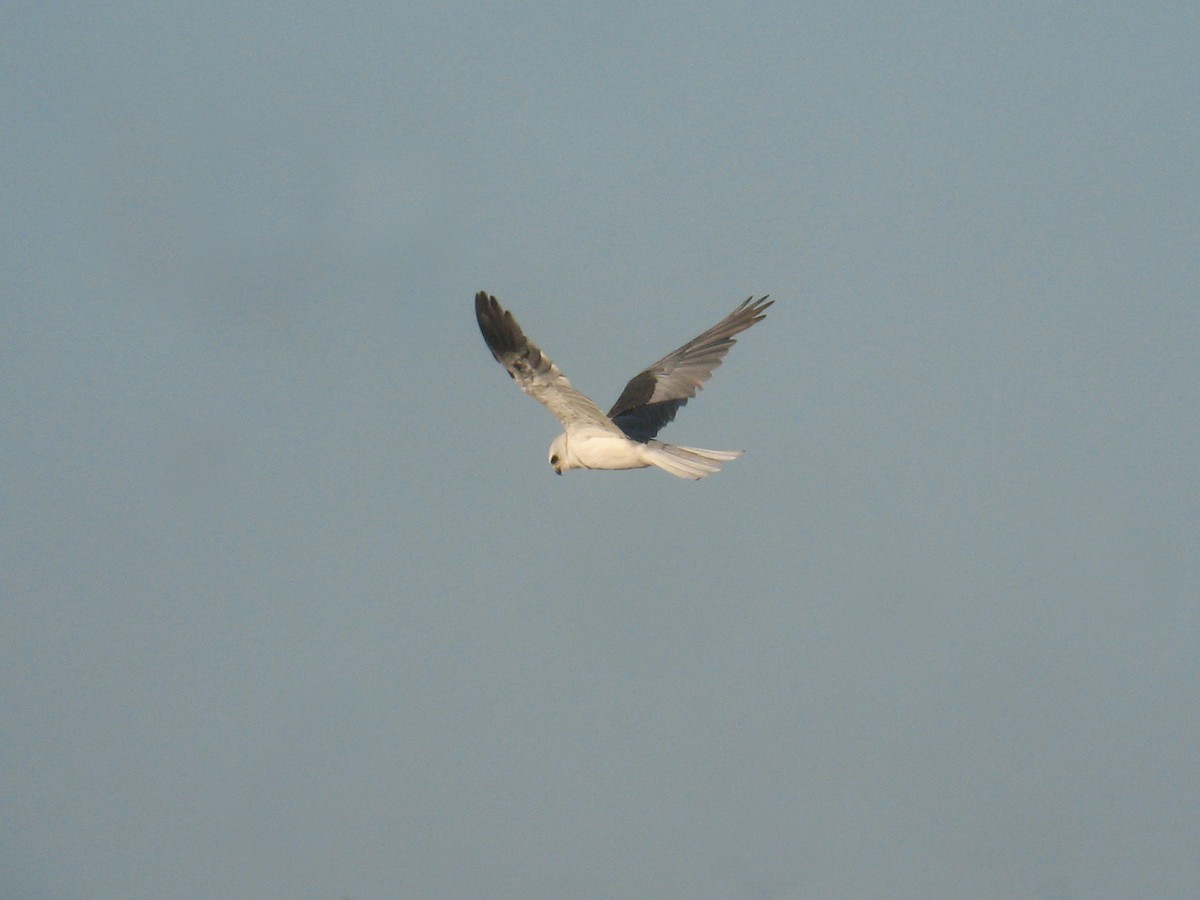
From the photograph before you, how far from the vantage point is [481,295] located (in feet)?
56.6

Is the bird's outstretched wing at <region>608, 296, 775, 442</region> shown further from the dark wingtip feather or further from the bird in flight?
the dark wingtip feather

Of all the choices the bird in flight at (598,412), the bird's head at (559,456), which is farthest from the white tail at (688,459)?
the bird's head at (559,456)

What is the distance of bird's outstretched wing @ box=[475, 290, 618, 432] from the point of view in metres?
17.5

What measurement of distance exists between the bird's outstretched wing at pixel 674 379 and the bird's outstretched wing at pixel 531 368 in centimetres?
214

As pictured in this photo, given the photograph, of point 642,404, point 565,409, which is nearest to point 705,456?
point 565,409

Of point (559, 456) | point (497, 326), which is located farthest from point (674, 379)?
point (497, 326)

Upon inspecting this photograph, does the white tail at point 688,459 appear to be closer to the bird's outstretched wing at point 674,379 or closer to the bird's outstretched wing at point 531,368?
the bird's outstretched wing at point 531,368

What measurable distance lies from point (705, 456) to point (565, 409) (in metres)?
2.06

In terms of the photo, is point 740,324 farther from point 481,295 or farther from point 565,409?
point 481,295

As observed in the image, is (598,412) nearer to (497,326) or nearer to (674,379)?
(497,326)

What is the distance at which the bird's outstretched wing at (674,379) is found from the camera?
70.3 feet

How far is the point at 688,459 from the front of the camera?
57.4 feet

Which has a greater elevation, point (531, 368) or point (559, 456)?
point (531, 368)

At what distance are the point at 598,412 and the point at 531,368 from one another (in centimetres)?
99
